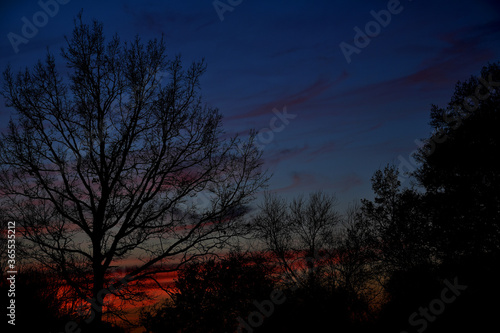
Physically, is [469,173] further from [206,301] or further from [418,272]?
[206,301]

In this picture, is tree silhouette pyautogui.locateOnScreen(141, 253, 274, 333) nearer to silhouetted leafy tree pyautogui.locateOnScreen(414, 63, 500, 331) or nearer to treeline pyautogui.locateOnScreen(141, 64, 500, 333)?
treeline pyautogui.locateOnScreen(141, 64, 500, 333)

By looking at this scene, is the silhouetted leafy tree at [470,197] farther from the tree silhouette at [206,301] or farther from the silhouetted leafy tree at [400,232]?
the tree silhouette at [206,301]

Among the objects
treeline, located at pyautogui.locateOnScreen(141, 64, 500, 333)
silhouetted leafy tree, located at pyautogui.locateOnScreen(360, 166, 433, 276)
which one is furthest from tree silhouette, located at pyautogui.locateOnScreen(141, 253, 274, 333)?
silhouetted leafy tree, located at pyautogui.locateOnScreen(360, 166, 433, 276)

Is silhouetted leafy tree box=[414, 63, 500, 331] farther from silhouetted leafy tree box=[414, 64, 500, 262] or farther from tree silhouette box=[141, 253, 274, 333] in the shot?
tree silhouette box=[141, 253, 274, 333]

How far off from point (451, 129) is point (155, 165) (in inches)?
661

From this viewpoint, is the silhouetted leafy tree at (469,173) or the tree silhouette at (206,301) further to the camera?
the silhouetted leafy tree at (469,173)

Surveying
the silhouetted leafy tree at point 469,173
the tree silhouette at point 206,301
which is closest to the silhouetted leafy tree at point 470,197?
the silhouetted leafy tree at point 469,173

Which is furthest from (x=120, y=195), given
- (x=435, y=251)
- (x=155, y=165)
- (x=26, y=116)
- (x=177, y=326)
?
(x=435, y=251)

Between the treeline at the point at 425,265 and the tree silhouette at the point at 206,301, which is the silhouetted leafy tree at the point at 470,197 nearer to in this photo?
the treeline at the point at 425,265

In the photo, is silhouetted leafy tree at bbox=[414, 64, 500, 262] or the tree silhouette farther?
silhouetted leafy tree at bbox=[414, 64, 500, 262]

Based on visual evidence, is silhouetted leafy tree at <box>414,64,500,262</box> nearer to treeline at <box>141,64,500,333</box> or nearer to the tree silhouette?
treeline at <box>141,64,500,333</box>

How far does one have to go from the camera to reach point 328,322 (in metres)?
24.7

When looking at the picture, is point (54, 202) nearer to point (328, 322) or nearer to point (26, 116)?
point (26, 116)

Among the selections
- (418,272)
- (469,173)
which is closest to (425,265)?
(418,272)
